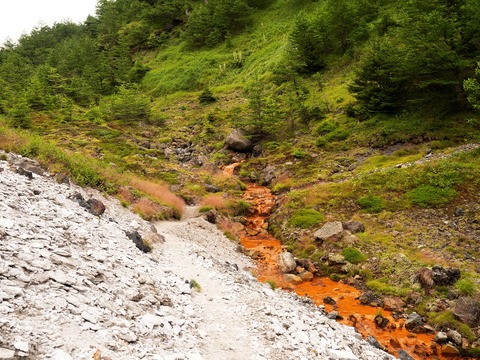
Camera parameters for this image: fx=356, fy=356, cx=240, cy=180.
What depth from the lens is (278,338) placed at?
1026cm

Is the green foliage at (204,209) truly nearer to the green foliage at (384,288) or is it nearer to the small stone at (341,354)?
the green foliage at (384,288)

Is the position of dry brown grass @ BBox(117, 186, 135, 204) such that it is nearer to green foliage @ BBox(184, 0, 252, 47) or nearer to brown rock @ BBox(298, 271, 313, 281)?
brown rock @ BBox(298, 271, 313, 281)

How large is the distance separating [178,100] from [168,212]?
176 ft

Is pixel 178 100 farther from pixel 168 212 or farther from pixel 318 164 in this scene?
pixel 168 212

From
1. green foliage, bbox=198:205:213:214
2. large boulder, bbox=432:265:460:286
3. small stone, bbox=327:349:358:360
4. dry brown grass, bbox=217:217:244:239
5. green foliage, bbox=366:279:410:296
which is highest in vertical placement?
green foliage, bbox=198:205:213:214

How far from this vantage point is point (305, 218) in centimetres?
2680

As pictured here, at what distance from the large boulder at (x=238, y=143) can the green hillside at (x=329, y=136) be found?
34.1 inches

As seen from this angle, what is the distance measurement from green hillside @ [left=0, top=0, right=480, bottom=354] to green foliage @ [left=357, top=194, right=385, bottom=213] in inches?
4.5

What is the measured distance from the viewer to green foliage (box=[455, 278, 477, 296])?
1675 cm

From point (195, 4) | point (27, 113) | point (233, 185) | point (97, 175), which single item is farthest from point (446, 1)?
point (195, 4)

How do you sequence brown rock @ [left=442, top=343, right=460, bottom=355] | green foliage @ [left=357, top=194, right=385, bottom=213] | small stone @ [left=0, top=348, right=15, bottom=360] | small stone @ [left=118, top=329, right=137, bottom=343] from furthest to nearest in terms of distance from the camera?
green foliage @ [left=357, top=194, right=385, bottom=213] → brown rock @ [left=442, top=343, right=460, bottom=355] → small stone @ [left=118, top=329, right=137, bottom=343] → small stone @ [left=0, top=348, right=15, bottom=360]

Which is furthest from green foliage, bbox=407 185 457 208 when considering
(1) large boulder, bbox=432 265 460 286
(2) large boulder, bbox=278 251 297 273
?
(2) large boulder, bbox=278 251 297 273

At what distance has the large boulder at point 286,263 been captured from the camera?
21.9 meters

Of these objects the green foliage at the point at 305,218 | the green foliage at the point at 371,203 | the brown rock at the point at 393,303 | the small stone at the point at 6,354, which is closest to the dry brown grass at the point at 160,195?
the green foliage at the point at 305,218
